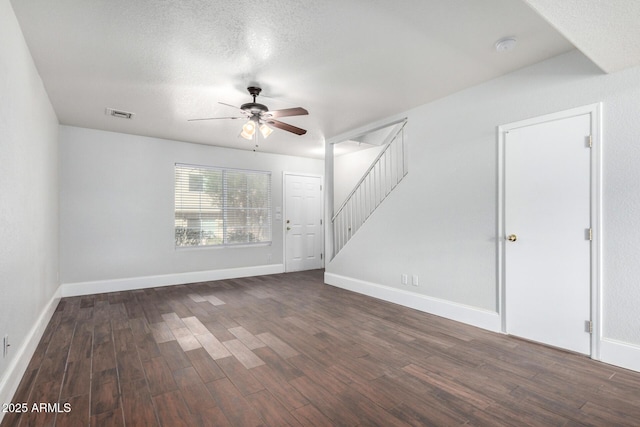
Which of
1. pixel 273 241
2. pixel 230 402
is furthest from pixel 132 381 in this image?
pixel 273 241

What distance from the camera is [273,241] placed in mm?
6645

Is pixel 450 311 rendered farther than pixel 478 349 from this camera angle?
Yes

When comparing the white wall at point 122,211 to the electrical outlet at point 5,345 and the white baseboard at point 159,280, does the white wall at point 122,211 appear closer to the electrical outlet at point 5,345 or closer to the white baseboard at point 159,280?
the white baseboard at point 159,280

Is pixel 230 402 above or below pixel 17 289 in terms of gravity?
below

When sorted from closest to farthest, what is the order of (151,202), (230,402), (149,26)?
(230,402) < (149,26) < (151,202)

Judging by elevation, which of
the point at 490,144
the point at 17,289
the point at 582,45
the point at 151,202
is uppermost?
the point at 582,45

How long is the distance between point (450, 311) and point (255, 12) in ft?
11.6

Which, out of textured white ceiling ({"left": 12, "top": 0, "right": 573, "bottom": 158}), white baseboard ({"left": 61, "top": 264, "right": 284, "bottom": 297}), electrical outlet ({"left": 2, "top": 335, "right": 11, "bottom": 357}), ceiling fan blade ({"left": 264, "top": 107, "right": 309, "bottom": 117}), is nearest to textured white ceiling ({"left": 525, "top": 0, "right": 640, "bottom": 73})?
textured white ceiling ({"left": 12, "top": 0, "right": 573, "bottom": 158})

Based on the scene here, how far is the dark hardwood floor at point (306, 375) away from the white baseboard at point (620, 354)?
0.06 metres

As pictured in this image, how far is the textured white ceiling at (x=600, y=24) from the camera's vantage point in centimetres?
173

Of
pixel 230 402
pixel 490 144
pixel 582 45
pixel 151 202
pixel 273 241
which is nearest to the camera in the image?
pixel 230 402

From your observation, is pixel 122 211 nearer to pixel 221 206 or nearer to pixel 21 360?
pixel 221 206

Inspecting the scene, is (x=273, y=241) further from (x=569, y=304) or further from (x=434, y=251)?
(x=569, y=304)

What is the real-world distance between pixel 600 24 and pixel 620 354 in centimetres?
241
